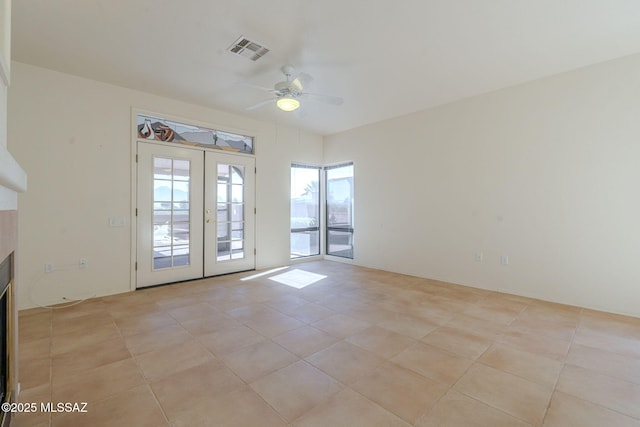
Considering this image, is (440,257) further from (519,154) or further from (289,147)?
(289,147)

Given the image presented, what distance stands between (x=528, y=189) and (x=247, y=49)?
3991 mm

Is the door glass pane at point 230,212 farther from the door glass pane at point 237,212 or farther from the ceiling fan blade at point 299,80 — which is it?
the ceiling fan blade at point 299,80

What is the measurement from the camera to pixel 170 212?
452 cm

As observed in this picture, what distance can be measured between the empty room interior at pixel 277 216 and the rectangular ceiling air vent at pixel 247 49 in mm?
24

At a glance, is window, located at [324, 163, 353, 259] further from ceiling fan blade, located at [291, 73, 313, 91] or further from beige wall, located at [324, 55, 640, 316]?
ceiling fan blade, located at [291, 73, 313, 91]

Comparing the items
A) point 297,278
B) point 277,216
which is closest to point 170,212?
point 277,216

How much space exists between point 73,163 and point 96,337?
2363 mm

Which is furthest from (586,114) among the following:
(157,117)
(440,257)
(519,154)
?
(157,117)

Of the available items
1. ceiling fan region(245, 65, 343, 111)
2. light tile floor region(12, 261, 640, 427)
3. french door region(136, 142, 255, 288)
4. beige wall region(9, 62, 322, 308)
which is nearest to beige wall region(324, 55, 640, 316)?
light tile floor region(12, 261, 640, 427)

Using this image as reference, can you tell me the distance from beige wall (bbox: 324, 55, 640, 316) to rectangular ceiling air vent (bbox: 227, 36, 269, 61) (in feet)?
10.0

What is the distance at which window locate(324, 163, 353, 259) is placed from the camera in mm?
6348

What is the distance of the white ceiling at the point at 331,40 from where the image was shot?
8.22 feet

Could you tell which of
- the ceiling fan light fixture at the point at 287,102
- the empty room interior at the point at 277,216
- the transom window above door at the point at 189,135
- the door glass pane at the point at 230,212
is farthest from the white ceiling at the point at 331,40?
the door glass pane at the point at 230,212

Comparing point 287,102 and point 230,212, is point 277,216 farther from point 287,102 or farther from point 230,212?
point 287,102
